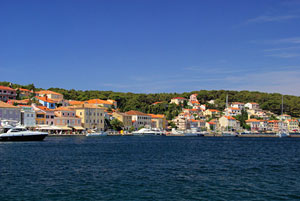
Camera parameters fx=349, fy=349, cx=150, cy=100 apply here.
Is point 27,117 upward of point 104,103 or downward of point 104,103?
downward

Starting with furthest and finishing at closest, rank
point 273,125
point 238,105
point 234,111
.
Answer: point 238,105 < point 234,111 < point 273,125

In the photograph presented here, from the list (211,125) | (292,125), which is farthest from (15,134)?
(292,125)

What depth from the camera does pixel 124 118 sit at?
118m

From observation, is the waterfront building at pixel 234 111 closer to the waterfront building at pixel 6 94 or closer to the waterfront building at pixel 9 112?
the waterfront building at pixel 6 94

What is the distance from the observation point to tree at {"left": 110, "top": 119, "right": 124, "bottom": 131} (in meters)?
111

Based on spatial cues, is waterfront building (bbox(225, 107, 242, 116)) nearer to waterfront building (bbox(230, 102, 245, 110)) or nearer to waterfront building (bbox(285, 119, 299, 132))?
waterfront building (bbox(230, 102, 245, 110))

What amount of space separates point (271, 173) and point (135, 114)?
98.6 m

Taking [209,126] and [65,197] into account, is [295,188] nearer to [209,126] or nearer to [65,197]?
[65,197]

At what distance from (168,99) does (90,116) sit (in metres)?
85.4

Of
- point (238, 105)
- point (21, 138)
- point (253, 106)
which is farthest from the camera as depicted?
point (238, 105)

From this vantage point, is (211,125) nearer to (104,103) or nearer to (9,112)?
(104,103)

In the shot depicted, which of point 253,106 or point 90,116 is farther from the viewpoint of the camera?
point 253,106

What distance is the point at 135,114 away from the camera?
402 feet

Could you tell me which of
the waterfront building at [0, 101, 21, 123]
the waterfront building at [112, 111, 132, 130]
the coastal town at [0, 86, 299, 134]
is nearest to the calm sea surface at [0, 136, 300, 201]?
the waterfront building at [0, 101, 21, 123]
